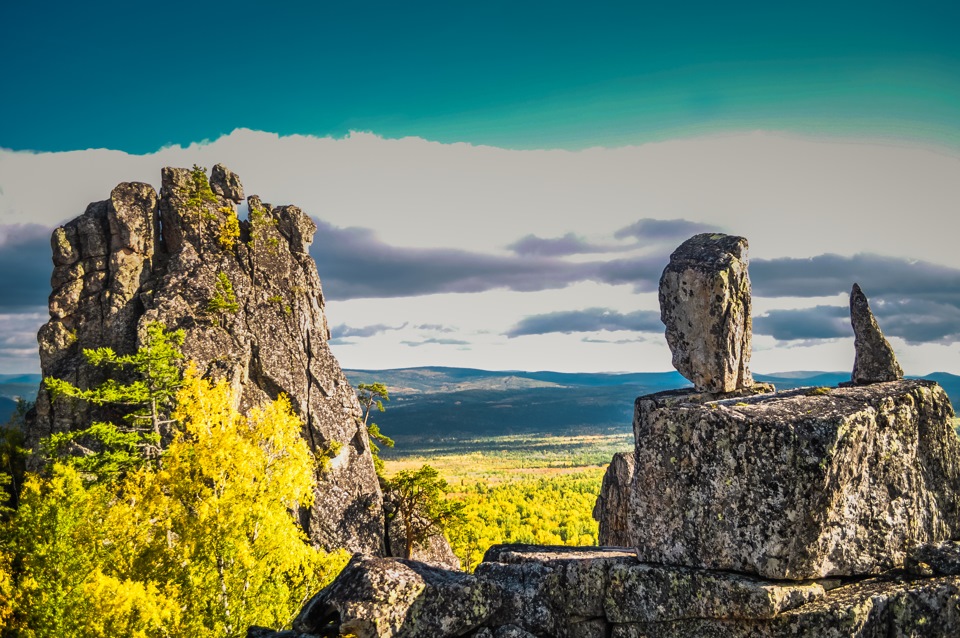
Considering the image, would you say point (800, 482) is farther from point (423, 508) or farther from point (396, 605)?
point (423, 508)

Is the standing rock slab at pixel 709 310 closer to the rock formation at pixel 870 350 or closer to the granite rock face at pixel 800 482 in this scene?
the rock formation at pixel 870 350

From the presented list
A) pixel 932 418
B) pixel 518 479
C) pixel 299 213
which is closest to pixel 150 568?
pixel 932 418

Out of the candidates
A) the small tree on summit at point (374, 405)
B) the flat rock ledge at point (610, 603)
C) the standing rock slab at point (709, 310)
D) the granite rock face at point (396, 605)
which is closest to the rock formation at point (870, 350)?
the standing rock slab at point (709, 310)

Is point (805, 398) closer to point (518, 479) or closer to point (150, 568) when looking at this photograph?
point (150, 568)

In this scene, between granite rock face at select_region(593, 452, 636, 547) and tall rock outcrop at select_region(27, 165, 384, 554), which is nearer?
granite rock face at select_region(593, 452, 636, 547)

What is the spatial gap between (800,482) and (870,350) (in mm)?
13317

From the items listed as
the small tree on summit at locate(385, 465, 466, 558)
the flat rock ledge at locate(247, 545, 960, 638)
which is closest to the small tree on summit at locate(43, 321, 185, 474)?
the small tree on summit at locate(385, 465, 466, 558)

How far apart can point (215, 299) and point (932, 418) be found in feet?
162

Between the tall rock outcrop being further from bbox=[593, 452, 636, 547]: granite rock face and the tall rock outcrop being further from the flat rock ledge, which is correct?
the flat rock ledge

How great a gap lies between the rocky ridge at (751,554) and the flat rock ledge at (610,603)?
25 millimetres

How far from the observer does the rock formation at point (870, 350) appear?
21.8m

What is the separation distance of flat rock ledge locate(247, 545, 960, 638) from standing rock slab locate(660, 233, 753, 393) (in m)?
12.9

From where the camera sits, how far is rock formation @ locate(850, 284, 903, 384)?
21828mm

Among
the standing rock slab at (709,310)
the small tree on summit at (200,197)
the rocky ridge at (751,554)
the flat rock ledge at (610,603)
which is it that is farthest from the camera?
the small tree on summit at (200,197)
